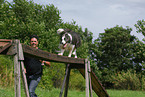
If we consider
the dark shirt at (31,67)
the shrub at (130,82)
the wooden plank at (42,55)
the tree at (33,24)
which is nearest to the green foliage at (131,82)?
the shrub at (130,82)

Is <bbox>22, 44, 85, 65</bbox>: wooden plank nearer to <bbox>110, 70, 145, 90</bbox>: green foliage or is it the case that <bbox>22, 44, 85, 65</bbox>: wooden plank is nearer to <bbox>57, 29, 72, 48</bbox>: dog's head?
<bbox>57, 29, 72, 48</bbox>: dog's head

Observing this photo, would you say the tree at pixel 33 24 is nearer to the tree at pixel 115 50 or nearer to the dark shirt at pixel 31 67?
the tree at pixel 115 50

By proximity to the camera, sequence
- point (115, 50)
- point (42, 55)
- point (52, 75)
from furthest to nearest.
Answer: point (115, 50), point (52, 75), point (42, 55)

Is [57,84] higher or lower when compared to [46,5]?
lower

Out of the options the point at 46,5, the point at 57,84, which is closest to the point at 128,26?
the point at 46,5

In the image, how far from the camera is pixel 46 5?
28062 millimetres

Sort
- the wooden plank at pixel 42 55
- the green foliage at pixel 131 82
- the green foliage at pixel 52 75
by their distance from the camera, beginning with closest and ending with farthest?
the wooden plank at pixel 42 55 < the green foliage at pixel 52 75 < the green foliage at pixel 131 82

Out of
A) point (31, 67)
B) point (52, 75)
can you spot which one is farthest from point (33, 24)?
point (31, 67)

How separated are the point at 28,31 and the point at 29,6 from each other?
15.8 feet

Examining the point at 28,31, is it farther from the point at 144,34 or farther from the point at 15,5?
the point at 144,34

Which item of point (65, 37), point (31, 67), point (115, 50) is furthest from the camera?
point (115, 50)

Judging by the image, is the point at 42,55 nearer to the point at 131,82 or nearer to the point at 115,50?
the point at 131,82

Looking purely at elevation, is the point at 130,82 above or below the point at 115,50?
below

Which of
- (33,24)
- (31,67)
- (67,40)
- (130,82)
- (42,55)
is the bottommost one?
(130,82)
